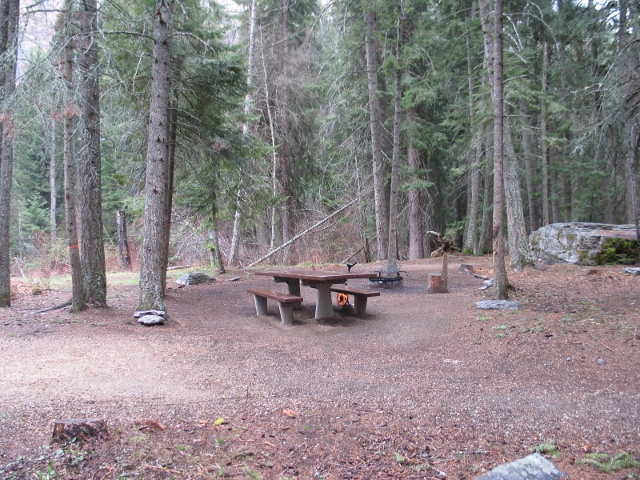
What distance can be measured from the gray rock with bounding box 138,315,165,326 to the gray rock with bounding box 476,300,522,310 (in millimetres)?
4882

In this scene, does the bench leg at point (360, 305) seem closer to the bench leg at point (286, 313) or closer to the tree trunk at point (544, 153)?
the bench leg at point (286, 313)

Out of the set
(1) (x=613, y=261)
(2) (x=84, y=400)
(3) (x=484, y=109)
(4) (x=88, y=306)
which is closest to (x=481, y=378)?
(2) (x=84, y=400)

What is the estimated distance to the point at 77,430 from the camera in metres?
2.93

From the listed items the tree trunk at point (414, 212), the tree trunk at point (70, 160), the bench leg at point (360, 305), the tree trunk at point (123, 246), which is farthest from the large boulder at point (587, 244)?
the tree trunk at point (123, 246)

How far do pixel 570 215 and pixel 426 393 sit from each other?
772 inches

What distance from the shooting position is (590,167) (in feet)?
55.7

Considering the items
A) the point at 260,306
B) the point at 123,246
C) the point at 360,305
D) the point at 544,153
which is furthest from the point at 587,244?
the point at 123,246

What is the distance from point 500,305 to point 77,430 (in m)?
5.88

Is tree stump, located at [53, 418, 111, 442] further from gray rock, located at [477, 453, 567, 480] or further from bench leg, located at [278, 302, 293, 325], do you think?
bench leg, located at [278, 302, 293, 325]

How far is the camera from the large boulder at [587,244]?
35.8 feet

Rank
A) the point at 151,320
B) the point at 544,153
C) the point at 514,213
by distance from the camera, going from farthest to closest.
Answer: the point at 544,153 < the point at 514,213 < the point at 151,320

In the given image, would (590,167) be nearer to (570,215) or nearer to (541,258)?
(570,215)

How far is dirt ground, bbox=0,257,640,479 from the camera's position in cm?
289

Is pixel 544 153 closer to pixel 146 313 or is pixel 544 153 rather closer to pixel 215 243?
pixel 215 243
